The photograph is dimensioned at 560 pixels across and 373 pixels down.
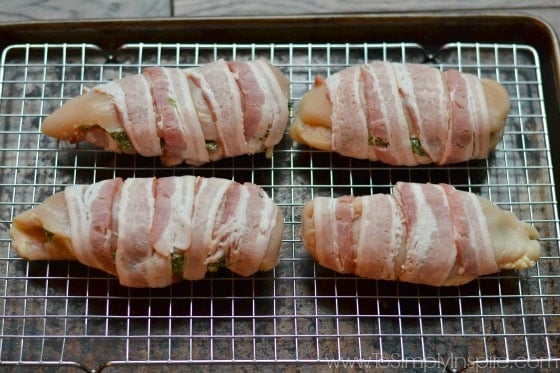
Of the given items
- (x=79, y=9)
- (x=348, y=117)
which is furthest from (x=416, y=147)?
(x=79, y=9)

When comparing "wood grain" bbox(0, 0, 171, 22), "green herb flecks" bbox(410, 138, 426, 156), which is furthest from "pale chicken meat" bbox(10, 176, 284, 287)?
"wood grain" bbox(0, 0, 171, 22)

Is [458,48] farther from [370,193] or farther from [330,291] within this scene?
[330,291]

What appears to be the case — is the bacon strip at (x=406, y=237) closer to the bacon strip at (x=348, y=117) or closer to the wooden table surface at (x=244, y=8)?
the bacon strip at (x=348, y=117)

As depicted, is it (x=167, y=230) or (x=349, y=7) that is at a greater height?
(x=349, y=7)

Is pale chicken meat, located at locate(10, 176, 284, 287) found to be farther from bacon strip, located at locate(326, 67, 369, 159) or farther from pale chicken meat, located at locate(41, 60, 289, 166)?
bacon strip, located at locate(326, 67, 369, 159)

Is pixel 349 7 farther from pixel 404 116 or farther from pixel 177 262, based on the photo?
pixel 177 262

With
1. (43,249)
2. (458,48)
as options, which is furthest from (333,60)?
(43,249)

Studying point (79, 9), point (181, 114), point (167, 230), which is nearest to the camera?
point (167, 230)

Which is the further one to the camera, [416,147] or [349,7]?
[349,7]
